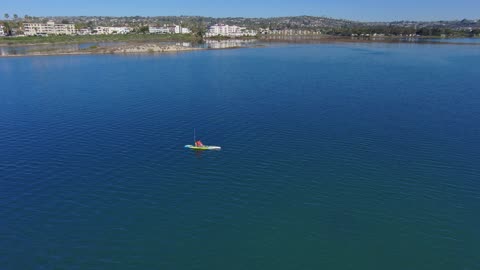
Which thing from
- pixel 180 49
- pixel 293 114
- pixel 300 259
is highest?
pixel 180 49

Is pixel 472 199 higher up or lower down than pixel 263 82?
lower down

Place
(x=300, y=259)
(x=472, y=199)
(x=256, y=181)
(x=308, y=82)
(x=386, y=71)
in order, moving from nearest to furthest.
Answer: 1. (x=300, y=259)
2. (x=472, y=199)
3. (x=256, y=181)
4. (x=308, y=82)
5. (x=386, y=71)

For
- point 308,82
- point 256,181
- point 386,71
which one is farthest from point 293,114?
point 386,71

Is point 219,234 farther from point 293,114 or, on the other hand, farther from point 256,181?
point 293,114

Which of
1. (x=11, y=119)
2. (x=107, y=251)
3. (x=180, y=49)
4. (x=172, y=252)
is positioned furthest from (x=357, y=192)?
(x=180, y=49)

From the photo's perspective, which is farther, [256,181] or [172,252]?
[256,181]

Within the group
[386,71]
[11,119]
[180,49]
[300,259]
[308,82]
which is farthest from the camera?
[180,49]

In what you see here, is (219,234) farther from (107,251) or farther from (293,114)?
(293,114)
